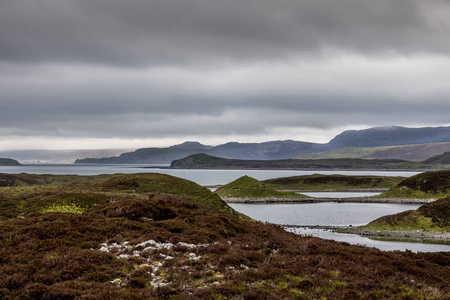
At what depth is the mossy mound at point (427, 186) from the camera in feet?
352

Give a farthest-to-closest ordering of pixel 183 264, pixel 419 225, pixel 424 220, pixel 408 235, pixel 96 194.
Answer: pixel 424 220
pixel 419 225
pixel 408 235
pixel 96 194
pixel 183 264

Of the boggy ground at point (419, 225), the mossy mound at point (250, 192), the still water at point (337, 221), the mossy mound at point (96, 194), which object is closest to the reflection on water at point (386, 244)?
the still water at point (337, 221)

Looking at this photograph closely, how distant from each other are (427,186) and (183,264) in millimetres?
119131

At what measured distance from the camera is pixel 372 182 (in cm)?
19462

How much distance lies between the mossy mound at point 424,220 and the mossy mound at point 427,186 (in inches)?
2020

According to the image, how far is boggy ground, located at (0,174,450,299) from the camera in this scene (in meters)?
13.4

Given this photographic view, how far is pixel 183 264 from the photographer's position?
1653 cm

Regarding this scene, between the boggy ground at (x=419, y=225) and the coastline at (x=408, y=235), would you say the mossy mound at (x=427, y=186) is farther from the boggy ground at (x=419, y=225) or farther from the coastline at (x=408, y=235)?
the coastline at (x=408, y=235)

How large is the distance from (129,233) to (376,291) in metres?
14.6

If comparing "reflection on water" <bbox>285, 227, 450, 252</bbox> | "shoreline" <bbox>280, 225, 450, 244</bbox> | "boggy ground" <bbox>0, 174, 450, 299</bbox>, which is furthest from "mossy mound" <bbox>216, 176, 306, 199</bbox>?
"boggy ground" <bbox>0, 174, 450, 299</bbox>

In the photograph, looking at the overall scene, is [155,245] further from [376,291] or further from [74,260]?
[376,291]

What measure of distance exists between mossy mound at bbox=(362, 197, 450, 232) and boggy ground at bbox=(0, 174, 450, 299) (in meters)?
41.5

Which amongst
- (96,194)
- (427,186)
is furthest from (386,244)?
(427,186)

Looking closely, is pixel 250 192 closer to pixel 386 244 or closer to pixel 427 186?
pixel 427 186
